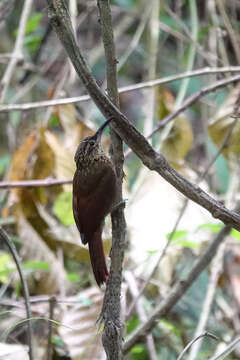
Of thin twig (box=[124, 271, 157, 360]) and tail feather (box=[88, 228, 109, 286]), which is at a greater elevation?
tail feather (box=[88, 228, 109, 286])

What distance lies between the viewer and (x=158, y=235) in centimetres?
342

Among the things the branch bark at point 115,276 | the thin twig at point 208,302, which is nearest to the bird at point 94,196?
the branch bark at point 115,276

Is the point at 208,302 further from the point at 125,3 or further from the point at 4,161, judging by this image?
the point at 125,3

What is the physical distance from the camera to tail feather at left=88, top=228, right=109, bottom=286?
7.65 feet

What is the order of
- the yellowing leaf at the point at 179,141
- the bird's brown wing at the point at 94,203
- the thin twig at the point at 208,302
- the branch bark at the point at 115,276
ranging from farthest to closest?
the yellowing leaf at the point at 179,141
the thin twig at the point at 208,302
the bird's brown wing at the point at 94,203
the branch bark at the point at 115,276

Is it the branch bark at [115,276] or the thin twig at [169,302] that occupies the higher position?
the branch bark at [115,276]

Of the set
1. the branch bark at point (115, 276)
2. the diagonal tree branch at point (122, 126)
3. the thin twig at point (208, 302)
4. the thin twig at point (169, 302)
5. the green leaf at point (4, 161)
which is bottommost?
the thin twig at point (208, 302)

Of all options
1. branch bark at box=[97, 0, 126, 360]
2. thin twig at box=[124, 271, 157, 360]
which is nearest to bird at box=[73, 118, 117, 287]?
branch bark at box=[97, 0, 126, 360]

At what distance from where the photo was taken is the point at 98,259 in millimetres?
2385

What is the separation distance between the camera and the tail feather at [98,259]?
2.33 meters

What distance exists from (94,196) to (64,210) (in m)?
0.78

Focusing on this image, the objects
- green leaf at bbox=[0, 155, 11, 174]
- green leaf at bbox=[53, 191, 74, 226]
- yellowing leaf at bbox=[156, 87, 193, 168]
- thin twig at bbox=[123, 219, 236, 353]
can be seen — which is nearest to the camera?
thin twig at bbox=[123, 219, 236, 353]

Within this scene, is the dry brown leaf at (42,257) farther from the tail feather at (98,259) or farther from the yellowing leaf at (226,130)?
the yellowing leaf at (226,130)

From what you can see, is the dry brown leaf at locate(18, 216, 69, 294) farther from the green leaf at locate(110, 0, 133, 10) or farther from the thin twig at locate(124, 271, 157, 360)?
the green leaf at locate(110, 0, 133, 10)
